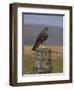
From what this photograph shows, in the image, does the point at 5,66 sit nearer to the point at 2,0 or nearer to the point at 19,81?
the point at 19,81

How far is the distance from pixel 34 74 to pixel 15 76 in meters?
0.13

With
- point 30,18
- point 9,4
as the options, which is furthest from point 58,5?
point 9,4

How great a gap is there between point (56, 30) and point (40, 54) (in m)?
0.20

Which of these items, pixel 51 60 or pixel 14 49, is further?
pixel 51 60

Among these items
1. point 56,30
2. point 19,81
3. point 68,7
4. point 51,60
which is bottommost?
point 19,81

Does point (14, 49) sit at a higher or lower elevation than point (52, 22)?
lower

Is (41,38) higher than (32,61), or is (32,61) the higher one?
(41,38)

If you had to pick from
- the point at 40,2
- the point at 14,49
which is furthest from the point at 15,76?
the point at 40,2

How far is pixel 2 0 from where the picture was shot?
164 cm

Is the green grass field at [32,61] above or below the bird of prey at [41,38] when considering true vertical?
below

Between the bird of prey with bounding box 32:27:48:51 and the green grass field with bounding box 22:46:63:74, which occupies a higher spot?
the bird of prey with bounding box 32:27:48:51

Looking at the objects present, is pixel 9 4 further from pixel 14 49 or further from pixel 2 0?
pixel 14 49

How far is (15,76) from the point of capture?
5.31ft

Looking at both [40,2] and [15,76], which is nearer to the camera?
[15,76]
